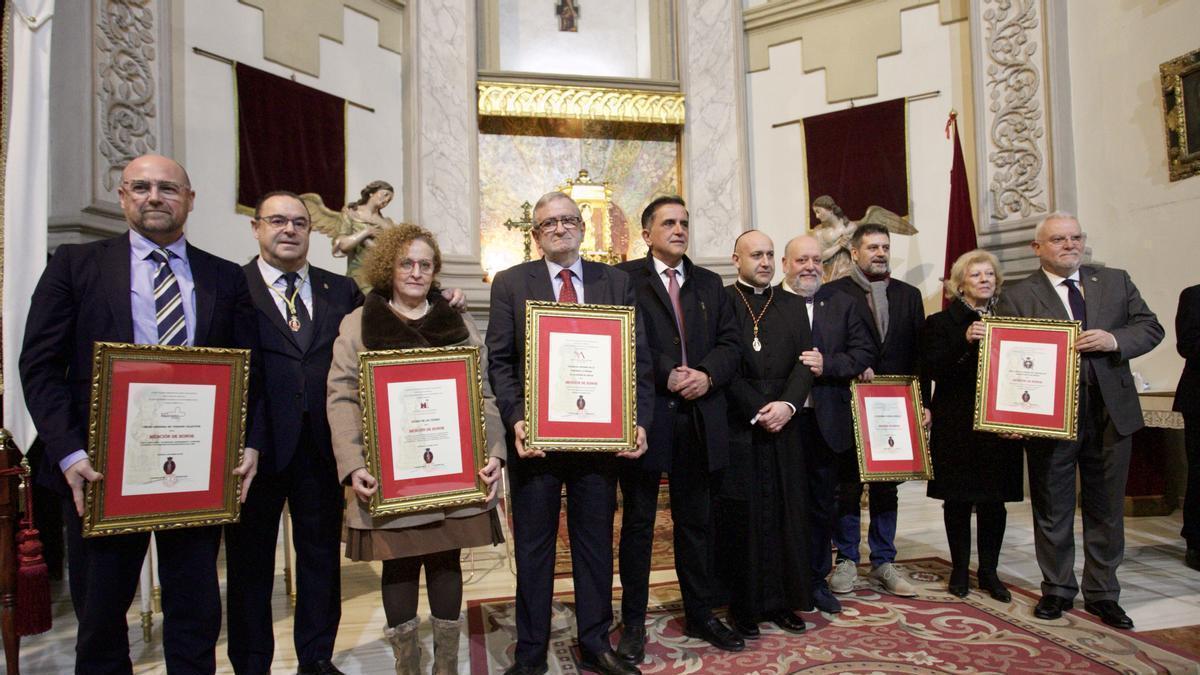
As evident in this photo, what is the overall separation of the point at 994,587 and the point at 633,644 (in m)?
A: 1.81

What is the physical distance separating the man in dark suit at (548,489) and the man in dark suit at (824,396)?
1003 mm

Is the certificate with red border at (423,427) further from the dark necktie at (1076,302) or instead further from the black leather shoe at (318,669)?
the dark necktie at (1076,302)

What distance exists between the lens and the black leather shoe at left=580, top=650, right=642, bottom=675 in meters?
2.50

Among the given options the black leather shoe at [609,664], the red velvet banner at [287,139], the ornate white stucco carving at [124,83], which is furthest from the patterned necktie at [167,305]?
the red velvet banner at [287,139]

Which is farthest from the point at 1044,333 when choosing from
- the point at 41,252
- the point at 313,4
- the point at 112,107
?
the point at 313,4

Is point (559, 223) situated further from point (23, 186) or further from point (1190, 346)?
point (1190, 346)

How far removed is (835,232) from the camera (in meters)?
6.59

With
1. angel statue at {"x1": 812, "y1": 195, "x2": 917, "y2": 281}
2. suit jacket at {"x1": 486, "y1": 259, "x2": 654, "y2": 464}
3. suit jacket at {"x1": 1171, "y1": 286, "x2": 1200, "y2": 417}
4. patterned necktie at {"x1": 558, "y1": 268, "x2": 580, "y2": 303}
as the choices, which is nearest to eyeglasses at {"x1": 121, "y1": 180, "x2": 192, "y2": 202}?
suit jacket at {"x1": 486, "y1": 259, "x2": 654, "y2": 464}

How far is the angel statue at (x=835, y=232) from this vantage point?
6.45 metres

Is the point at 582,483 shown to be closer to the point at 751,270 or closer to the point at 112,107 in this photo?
the point at 751,270

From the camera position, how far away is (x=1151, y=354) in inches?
206

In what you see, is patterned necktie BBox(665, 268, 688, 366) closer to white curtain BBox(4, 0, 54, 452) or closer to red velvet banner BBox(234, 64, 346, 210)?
white curtain BBox(4, 0, 54, 452)

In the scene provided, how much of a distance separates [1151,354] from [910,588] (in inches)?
132

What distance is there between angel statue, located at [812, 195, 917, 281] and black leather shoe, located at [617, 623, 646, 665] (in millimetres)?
4430
